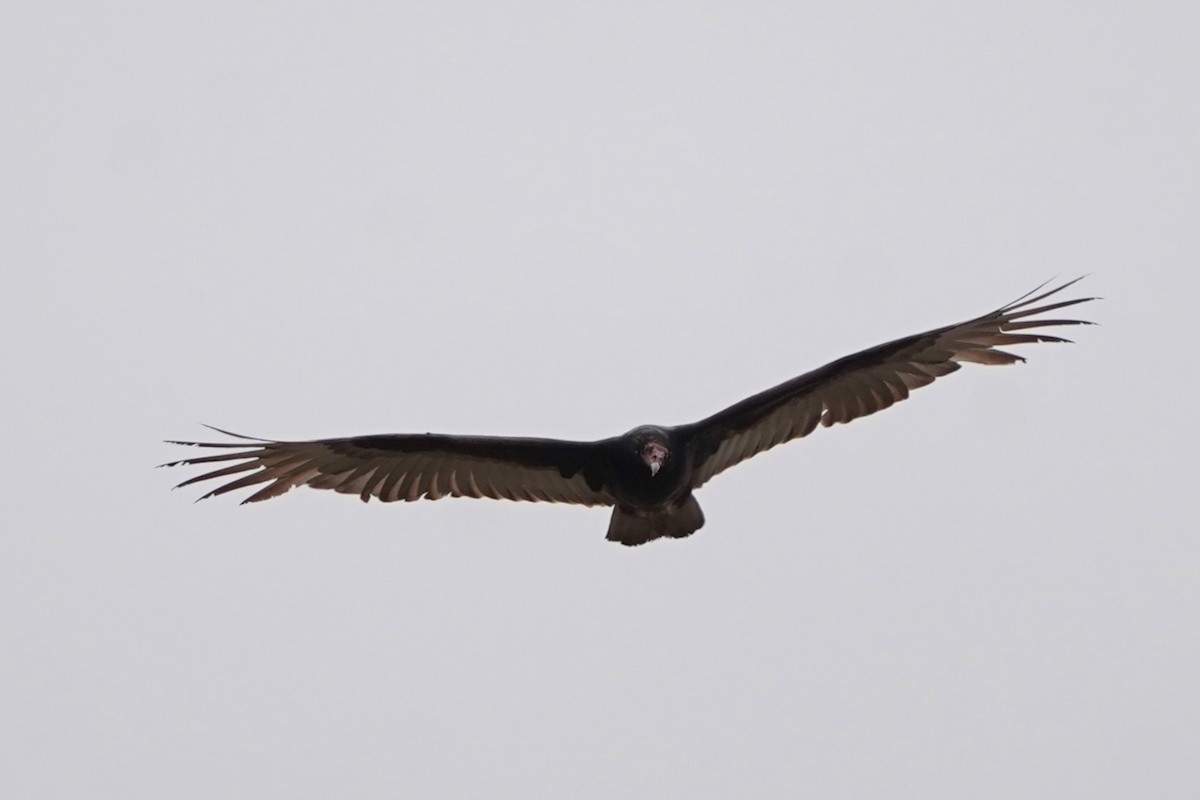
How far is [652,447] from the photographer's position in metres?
11.9

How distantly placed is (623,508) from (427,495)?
4.34 feet

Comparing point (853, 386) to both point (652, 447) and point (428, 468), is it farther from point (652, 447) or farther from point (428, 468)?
point (428, 468)


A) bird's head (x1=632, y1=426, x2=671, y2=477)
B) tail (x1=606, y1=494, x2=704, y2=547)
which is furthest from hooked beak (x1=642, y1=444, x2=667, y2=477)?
tail (x1=606, y1=494, x2=704, y2=547)

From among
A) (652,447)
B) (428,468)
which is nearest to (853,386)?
(652,447)

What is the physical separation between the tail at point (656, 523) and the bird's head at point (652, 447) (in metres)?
0.54

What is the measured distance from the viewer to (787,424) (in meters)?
12.6

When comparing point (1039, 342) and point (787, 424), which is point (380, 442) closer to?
point (787, 424)

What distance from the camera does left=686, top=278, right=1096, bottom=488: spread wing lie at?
12.1 m

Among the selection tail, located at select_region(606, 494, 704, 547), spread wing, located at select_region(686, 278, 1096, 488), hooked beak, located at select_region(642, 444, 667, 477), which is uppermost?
spread wing, located at select_region(686, 278, 1096, 488)

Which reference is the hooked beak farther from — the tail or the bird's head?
the tail

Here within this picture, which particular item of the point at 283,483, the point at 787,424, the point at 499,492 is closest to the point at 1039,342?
the point at 787,424

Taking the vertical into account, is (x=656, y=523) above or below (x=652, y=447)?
below

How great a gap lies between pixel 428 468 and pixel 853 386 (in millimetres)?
2883

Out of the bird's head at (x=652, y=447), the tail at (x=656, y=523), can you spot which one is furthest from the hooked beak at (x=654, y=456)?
the tail at (x=656, y=523)
